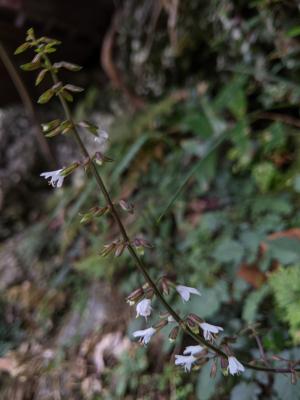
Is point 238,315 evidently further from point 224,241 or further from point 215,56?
point 215,56

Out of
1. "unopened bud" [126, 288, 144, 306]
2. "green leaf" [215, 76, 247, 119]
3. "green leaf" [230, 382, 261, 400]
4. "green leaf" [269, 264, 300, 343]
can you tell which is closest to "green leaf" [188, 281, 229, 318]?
"green leaf" [269, 264, 300, 343]

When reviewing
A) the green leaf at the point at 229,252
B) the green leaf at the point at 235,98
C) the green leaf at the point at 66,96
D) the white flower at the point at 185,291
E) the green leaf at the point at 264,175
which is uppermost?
the green leaf at the point at 66,96

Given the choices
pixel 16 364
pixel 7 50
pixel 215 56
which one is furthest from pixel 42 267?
pixel 215 56

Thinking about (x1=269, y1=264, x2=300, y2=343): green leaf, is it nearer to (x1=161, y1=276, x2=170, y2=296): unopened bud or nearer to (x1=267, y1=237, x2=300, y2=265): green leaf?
(x1=267, y1=237, x2=300, y2=265): green leaf

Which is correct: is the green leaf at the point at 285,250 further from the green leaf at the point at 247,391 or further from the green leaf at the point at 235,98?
the green leaf at the point at 235,98

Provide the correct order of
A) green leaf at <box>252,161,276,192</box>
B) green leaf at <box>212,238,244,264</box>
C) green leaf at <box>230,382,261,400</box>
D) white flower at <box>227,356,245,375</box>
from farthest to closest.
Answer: green leaf at <box>252,161,276,192</box>, green leaf at <box>212,238,244,264</box>, green leaf at <box>230,382,261,400</box>, white flower at <box>227,356,245,375</box>

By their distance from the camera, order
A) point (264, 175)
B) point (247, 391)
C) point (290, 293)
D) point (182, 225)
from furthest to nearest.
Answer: point (182, 225)
point (264, 175)
point (290, 293)
point (247, 391)

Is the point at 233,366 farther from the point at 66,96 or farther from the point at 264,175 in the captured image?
the point at 264,175

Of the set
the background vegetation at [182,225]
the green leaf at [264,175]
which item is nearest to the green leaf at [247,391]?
the background vegetation at [182,225]

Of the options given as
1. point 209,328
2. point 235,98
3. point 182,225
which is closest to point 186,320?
point 209,328
